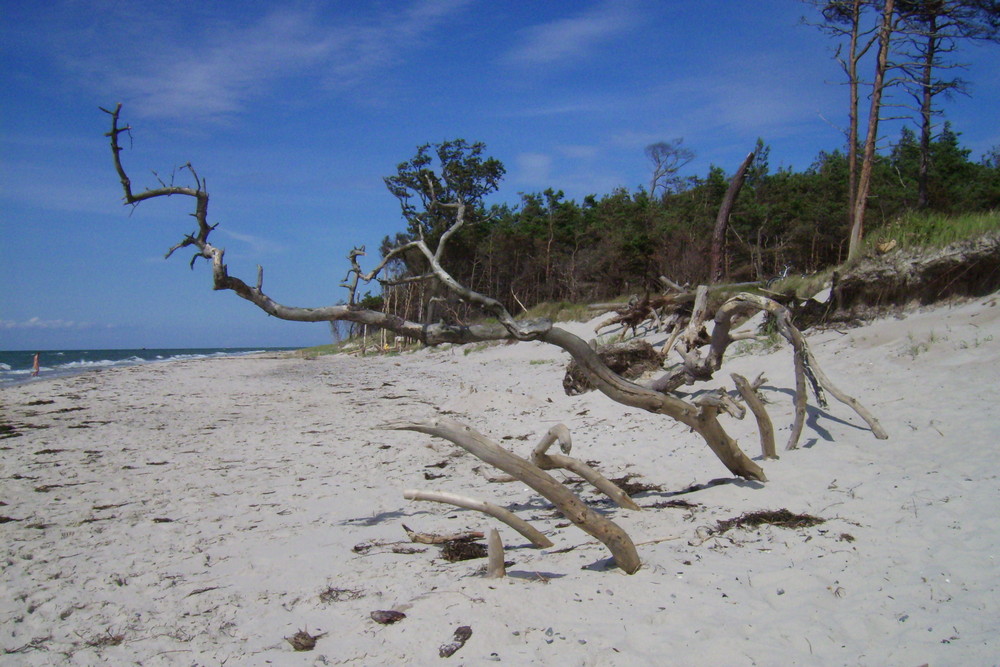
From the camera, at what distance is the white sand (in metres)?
2.90

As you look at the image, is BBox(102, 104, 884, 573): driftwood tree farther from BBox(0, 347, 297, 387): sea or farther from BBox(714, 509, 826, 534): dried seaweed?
BBox(0, 347, 297, 387): sea

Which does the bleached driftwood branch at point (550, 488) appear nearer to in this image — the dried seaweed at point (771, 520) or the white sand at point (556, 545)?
the white sand at point (556, 545)

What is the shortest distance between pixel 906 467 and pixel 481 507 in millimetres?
3734

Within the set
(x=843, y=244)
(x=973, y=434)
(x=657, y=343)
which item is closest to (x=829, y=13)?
(x=657, y=343)

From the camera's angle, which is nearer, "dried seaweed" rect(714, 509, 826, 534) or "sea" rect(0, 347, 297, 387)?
"dried seaweed" rect(714, 509, 826, 534)

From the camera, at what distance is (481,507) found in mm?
3795

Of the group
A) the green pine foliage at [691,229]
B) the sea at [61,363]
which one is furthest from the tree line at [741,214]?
the sea at [61,363]

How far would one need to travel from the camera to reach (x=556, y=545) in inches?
167

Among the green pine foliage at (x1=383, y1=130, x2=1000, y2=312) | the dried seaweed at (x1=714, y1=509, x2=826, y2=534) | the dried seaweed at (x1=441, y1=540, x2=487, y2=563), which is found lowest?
the dried seaweed at (x1=441, y1=540, x2=487, y2=563)

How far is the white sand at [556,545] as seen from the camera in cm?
290

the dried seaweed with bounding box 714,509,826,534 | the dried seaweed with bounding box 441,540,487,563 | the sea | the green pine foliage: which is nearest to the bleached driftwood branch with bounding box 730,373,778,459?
the dried seaweed with bounding box 714,509,826,534

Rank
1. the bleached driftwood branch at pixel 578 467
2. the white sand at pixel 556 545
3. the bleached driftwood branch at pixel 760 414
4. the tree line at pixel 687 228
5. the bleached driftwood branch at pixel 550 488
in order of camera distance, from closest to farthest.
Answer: the white sand at pixel 556 545, the bleached driftwood branch at pixel 550 488, the bleached driftwood branch at pixel 578 467, the bleached driftwood branch at pixel 760 414, the tree line at pixel 687 228

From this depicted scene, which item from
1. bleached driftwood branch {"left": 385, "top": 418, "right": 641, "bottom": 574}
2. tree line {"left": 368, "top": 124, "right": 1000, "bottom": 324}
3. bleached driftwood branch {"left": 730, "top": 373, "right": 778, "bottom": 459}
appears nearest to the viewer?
bleached driftwood branch {"left": 385, "top": 418, "right": 641, "bottom": 574}

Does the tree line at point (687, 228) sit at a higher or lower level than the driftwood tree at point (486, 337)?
higher
